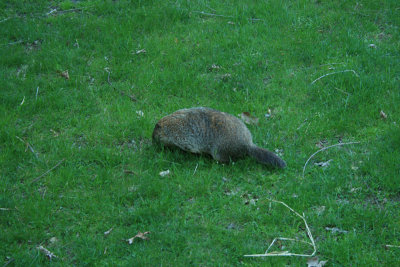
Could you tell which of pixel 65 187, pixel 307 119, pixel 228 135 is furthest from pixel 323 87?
pixel 65 187

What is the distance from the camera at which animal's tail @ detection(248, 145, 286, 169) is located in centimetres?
516

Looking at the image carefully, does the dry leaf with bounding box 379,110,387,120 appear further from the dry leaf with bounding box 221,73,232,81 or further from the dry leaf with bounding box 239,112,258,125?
the dry leaf with bounding box 221,73,232,81

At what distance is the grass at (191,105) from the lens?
14.5 feet

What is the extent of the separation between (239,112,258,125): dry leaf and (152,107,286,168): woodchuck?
617 mm

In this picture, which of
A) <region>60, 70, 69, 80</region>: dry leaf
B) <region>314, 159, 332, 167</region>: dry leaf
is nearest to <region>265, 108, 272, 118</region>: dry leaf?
<region>314, 159, 332, 167</region>: dry leaf

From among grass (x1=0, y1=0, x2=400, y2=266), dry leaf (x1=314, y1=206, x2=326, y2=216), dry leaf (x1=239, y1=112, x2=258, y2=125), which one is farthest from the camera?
dry leaf (x1=239, y1=112, x2=258, y2=125)

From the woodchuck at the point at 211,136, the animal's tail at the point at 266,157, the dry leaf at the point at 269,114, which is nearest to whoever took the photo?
the animal's tail at the point at 266,157

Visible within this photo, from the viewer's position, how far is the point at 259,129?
5934 mm

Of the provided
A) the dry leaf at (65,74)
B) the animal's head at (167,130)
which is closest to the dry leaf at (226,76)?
the animal's head at (167,130)

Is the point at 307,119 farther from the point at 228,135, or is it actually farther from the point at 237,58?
the point at 237,58

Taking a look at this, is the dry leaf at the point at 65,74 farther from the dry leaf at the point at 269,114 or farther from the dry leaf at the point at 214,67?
the dry leaf at the point at 269,114

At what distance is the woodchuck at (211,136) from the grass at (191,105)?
158 mm

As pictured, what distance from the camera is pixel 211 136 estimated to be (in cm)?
535

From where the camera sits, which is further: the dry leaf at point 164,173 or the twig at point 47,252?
the dry leaf at point 164,173
